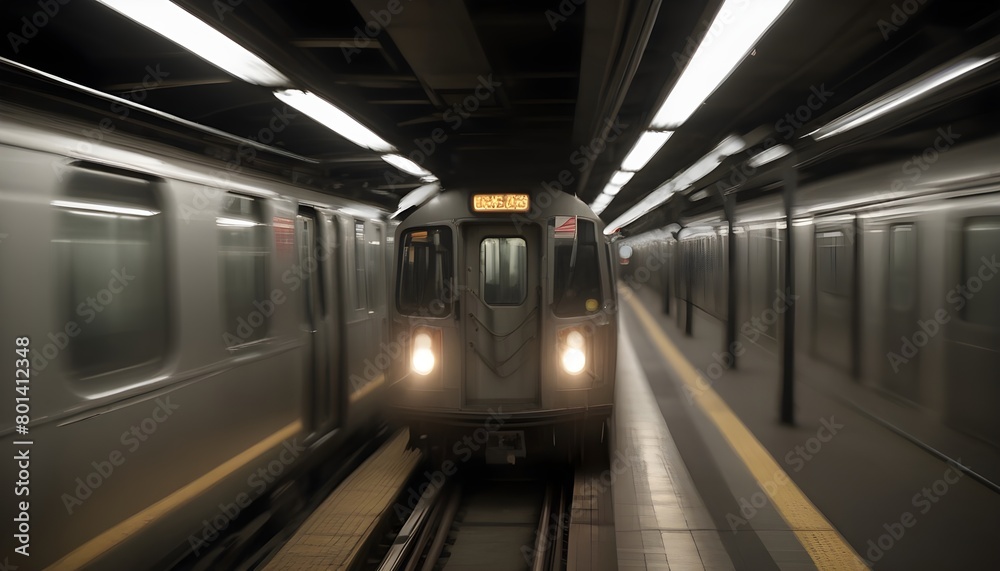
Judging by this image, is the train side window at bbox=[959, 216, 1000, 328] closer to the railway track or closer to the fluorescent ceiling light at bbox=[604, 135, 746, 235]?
the fluorescent ceiling light at bbox=[604, 135, 746, 235]

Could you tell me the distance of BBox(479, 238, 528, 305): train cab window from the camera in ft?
18.2

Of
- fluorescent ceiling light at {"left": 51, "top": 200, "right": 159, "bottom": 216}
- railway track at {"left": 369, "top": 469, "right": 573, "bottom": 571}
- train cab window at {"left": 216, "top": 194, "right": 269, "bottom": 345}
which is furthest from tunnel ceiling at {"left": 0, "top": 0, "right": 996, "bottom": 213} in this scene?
railway track at {"left": 369, "top": 469, "right": 573, "bottom": 571}

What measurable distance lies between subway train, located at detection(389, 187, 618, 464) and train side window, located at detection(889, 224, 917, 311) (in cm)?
305

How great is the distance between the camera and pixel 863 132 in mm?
4625

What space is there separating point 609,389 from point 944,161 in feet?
11.3

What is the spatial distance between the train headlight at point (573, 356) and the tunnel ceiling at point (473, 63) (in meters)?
1.46

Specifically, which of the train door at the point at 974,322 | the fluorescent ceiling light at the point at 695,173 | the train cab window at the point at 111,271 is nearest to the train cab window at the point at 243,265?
the train cab window at the point at 111,271

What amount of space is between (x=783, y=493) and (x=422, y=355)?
126 inches

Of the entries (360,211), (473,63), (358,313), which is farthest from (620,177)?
(473,63)

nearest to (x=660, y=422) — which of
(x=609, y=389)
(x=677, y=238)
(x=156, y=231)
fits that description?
(x=609, y=389)

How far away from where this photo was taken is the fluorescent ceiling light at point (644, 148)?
5.91 meters

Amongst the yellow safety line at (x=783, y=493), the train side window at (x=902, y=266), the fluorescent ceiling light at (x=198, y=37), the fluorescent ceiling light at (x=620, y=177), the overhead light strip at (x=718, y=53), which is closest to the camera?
the fluorescent ceiling light at (x=198, y=37)

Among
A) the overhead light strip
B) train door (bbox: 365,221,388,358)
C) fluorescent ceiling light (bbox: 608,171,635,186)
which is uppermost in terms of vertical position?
fluorescent ceiling light (bbox: 608,171,635,186)

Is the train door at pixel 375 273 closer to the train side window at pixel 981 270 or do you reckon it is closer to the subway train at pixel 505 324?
the subway train at pixel 505 324
